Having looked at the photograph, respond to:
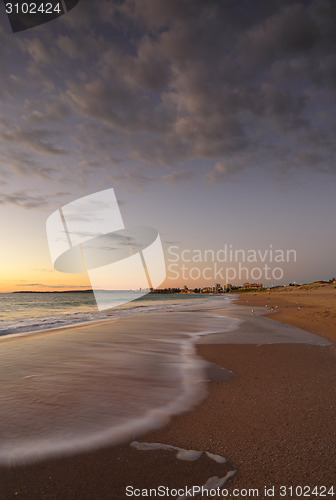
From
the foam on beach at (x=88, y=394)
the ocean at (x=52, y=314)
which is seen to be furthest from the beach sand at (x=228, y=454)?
the ocean at (x=52, y=314)

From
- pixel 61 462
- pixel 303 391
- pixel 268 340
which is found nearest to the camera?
pixel 61 462

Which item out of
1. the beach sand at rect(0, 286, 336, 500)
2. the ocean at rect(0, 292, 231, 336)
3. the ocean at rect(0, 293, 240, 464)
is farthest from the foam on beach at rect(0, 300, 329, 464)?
the ocean at rect(0, 292, 231, 336)

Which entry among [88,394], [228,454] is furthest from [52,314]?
[228,454]

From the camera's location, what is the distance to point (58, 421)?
433cm

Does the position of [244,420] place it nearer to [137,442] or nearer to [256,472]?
[256,472]

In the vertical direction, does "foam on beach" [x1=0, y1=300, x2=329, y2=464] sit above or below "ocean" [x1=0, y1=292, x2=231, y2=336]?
above

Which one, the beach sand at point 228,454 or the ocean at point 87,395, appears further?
the ocean at point 87,395

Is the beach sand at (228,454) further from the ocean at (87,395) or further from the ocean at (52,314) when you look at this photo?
the ocean at (52,314)

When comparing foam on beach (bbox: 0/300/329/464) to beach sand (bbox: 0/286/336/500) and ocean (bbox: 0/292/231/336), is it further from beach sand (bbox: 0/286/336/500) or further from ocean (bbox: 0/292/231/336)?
ocean (bbox: 0/292/231/336)

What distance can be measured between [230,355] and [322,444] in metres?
5.41

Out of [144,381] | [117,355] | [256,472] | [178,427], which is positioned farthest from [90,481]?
[117,355]

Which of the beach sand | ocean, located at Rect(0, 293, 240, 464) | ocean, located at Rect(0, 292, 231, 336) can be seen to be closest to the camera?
the beach sand

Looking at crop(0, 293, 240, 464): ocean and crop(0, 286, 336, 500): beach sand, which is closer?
crop(0, 286, 336, 500): beach sand

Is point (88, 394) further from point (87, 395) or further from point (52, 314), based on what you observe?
point (52, 314)
